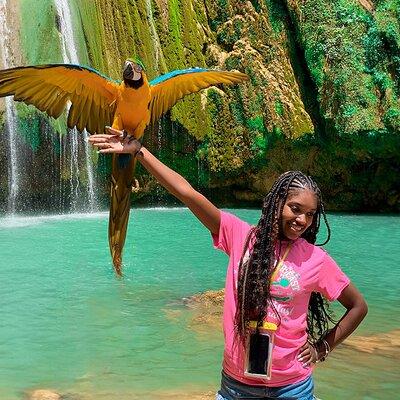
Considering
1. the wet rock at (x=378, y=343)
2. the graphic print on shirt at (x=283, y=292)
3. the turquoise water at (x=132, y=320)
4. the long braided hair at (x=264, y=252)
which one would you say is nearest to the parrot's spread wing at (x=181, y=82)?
the long braided hair at (x=264, y=252)

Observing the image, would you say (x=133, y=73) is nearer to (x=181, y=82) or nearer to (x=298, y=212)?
(x=181, y=82)

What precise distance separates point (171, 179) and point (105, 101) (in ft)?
1.42

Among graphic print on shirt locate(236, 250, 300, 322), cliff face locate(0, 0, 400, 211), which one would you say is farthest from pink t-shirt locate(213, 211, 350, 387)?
cliff face locate(0, 0, 400, 211)

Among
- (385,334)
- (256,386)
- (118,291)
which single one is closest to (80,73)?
(256,386)

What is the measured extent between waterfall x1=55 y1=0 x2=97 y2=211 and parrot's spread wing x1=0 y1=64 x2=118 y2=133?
11.0m

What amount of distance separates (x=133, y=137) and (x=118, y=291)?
Result: 177 inches

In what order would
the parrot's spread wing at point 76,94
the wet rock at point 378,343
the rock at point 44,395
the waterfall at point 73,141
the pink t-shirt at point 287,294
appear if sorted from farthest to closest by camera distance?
the waterfall at point 73,141 < the wet rock at point 378,343 < the rock at point 44,395 < the parrot's spread wing at point 76,94 < the pink t-shirt at point 287,294

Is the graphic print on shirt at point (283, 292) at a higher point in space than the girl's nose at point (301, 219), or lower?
lower

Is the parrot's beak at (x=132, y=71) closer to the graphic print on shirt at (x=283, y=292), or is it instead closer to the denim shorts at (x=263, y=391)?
the graphic print on shirt at (x=283, y=292)

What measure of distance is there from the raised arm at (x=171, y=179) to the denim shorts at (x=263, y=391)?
1.54ft

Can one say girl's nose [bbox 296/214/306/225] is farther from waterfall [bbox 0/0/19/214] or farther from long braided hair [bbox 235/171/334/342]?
waterfall [bbox 0/0/19/214]

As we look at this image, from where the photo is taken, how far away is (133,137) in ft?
6.08

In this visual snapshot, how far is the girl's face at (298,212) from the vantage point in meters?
1.91

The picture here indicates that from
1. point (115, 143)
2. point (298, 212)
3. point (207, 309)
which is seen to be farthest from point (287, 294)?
point (207, 309)
